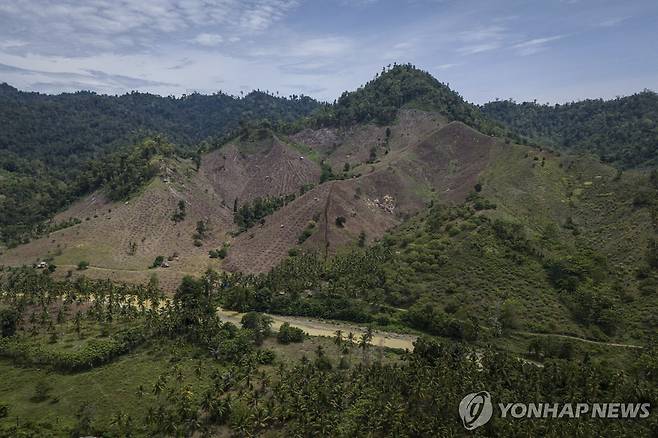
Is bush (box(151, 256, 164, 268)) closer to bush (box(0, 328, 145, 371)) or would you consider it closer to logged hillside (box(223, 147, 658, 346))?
logged hillside (box(223, 147, 658, 346))

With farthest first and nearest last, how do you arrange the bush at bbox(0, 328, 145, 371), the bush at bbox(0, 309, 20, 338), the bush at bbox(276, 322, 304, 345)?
the bush at bbox(0, 309, 20, 338) → the bush at bbox(276, 322, 304, 345) → the bush at bbox(0, 328, 145, 371)

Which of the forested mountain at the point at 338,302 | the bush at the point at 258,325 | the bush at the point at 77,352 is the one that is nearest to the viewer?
the forested mountain at the point at 338,302

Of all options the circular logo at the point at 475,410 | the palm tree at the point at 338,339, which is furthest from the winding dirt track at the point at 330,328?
the circular logo at the point at 475,410

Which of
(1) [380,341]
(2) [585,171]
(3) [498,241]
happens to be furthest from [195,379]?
(2) [585,171]

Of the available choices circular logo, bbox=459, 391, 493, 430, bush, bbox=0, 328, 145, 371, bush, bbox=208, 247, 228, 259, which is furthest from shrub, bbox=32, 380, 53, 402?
bush, bbox=208, 247, 228, 259

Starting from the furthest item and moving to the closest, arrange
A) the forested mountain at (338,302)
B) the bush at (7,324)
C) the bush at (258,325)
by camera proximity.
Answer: the bush at (7,324), the bush at (258,325), the forested mountain at (338,302)

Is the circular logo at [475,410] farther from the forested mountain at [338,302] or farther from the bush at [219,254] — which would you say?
the bush at [219,254]
